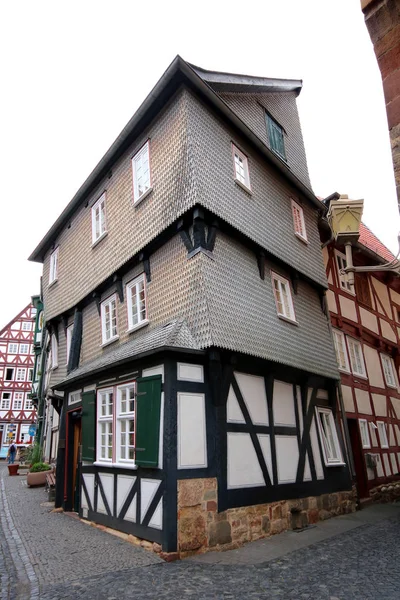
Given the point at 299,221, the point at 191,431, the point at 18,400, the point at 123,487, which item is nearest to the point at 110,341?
the point at 123,487

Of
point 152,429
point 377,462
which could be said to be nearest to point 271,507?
point 152,429

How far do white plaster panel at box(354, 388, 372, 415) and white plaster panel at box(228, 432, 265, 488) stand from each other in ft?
19.9

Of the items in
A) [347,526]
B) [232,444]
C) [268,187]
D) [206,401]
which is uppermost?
[268,187]

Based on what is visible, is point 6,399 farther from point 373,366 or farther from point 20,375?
point 373,366

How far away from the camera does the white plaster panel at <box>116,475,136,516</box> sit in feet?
25.4

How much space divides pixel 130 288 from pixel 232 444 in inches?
177

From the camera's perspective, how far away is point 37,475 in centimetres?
1530

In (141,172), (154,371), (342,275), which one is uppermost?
(141,172)

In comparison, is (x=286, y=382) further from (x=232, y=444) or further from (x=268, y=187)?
(x=268, y=187)

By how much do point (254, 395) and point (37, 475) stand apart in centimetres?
1040

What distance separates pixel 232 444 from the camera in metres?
7.68

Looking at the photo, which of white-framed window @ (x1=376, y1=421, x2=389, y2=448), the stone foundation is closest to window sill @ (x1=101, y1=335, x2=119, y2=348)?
the stone foundation

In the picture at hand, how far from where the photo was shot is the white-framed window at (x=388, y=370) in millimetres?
15516

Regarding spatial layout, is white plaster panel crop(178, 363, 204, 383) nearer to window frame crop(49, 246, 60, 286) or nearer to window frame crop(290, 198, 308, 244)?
window frame crop(290, 198, 308, 244)
